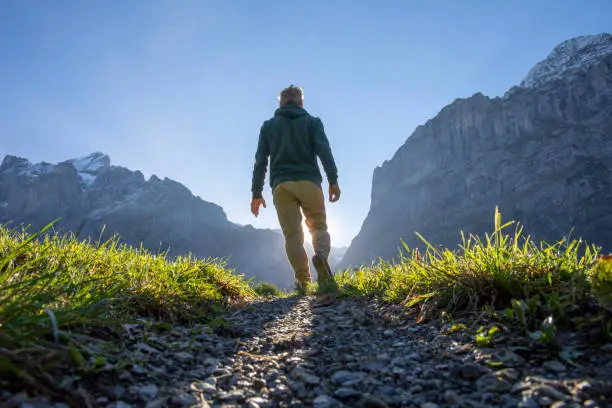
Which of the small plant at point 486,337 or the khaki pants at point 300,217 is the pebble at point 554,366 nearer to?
the small plant at point 486,337

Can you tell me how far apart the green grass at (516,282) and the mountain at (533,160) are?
13282 cm

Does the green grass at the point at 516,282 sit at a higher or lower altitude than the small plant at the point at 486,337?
higher

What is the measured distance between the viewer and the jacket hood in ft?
26.9

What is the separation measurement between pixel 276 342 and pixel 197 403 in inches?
52.0

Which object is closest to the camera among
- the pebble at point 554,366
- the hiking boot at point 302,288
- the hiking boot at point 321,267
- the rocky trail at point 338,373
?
the rocky trail at point 338,373

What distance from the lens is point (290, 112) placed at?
26.9ft

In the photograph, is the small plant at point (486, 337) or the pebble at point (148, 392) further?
the small plant at point (486, 337)

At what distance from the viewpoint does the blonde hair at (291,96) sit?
8500 mm

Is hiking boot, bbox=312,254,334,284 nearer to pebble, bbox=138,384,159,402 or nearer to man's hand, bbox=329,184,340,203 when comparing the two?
man's hand, bbox=329,184,340,203

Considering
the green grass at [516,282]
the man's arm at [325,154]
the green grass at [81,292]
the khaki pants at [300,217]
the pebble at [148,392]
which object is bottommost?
the pebble at [148,392]

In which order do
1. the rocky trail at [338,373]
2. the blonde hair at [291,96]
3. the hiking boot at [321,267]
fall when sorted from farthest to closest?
the blonde hair at [291,96], the hiking boot at [321,267], the rocky trail at [338,373]

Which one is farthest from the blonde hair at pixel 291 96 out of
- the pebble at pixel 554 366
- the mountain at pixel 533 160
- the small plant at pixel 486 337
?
the mountain at pixel 533 160

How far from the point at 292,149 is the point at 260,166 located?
898mm

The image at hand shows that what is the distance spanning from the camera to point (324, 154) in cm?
782
